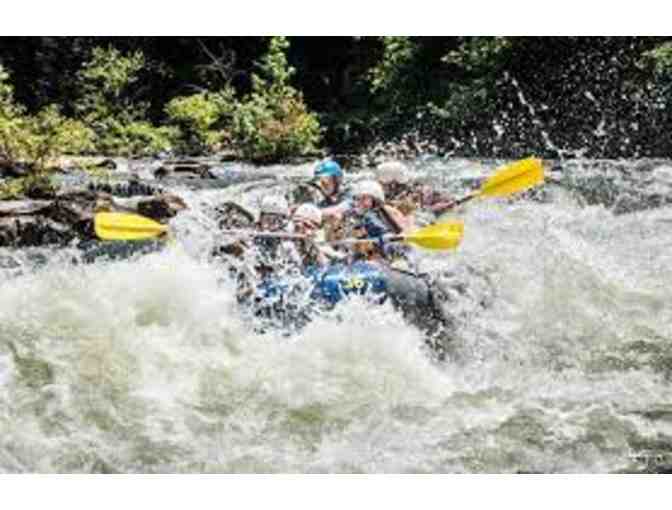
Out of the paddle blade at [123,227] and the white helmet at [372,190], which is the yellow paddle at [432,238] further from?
the paddle blade at [123,227]

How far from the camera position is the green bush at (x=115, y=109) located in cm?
1241

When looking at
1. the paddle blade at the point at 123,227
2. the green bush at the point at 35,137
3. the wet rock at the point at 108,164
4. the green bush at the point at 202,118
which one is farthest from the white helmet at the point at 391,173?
the green bush at the point at 202,118

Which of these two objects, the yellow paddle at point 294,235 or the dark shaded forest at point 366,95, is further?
the dark shaded forest at point 366,95

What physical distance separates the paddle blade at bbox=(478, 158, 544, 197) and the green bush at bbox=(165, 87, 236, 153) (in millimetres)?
7667

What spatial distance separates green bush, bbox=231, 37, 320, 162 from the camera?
1247cm

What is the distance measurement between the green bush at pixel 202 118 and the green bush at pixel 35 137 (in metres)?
3.93

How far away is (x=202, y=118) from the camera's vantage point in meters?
13.3

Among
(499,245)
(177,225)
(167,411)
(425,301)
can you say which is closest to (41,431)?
(167,411)

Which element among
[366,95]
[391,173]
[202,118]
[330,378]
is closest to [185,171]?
[202,118]

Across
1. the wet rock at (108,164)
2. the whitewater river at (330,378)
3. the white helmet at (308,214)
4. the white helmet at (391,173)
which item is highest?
the white helmet at (391,173)

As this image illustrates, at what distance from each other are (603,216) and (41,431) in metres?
5.30

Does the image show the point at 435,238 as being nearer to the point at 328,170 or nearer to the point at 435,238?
the point at 435,238

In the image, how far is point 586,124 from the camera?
39.0 feet
